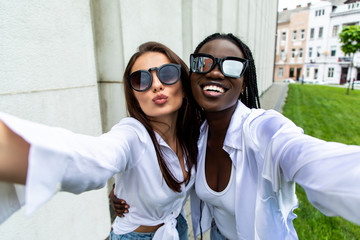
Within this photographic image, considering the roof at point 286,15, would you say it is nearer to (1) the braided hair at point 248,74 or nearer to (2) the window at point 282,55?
(2) the window at point 282,55

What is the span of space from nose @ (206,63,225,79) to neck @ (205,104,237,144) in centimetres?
27

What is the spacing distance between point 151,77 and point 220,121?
62cm

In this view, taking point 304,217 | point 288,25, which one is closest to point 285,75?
point 288,25

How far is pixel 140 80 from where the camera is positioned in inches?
59.4

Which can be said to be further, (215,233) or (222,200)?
(215,233)

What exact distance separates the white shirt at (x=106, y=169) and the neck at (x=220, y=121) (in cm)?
39

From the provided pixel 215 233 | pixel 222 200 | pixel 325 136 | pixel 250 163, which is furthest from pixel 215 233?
pixel 325 136

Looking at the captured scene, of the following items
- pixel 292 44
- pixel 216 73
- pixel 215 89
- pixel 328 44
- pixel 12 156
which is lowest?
pixel 12 156

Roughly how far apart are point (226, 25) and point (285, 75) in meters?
46.3

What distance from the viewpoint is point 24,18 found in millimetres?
1611

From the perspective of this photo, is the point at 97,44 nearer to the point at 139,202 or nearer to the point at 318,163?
the point at 139,202

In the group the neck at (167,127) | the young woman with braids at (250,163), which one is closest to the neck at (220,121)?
the young woman with braids at (250,163)

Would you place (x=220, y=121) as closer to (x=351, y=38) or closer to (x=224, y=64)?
(x=224, y=64)

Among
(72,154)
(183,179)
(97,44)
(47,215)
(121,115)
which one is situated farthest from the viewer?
(121,115)
